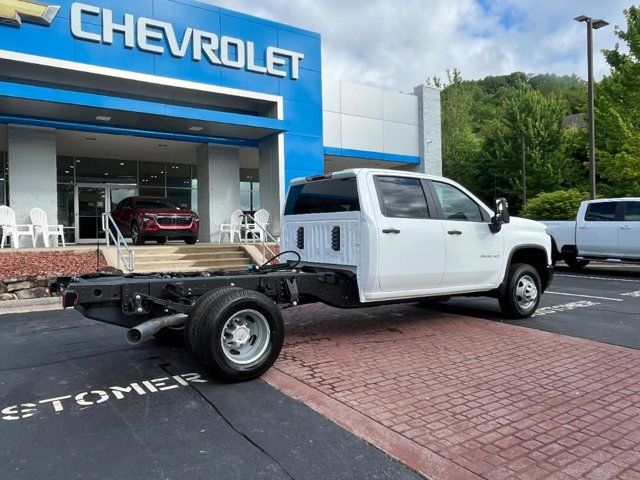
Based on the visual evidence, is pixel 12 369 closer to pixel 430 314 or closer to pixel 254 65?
pixel 430 314

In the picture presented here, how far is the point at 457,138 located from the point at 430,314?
38.4 m

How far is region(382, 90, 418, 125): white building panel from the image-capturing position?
20.8 metres

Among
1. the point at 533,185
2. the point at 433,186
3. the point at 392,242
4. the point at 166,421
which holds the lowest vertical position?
the point at 166,421

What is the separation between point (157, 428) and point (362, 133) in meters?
17.6

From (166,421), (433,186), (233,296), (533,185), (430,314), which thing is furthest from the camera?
(533,185)

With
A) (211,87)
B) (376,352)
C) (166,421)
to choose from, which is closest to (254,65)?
(211,87)

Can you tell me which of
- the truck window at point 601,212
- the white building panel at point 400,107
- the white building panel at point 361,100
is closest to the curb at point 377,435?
the truck window at point 601,212

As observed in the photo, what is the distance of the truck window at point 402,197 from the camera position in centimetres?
598

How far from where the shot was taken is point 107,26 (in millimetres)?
13914

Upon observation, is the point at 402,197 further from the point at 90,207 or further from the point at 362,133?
the point at 90,207

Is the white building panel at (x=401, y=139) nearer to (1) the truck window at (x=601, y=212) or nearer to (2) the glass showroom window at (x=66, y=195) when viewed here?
(1) the truck window at (x=601, y=212)

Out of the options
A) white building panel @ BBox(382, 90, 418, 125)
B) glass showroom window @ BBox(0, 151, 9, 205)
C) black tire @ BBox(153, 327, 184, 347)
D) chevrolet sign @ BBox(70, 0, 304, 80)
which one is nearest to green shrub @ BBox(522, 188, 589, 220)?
white building panel @ BBox(382, 90, 418, 125)

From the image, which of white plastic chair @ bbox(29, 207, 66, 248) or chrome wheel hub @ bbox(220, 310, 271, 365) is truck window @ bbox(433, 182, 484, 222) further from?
white plastic chair @ bbox(29, 207, 66, 248)

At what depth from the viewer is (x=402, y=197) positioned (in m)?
6.18
